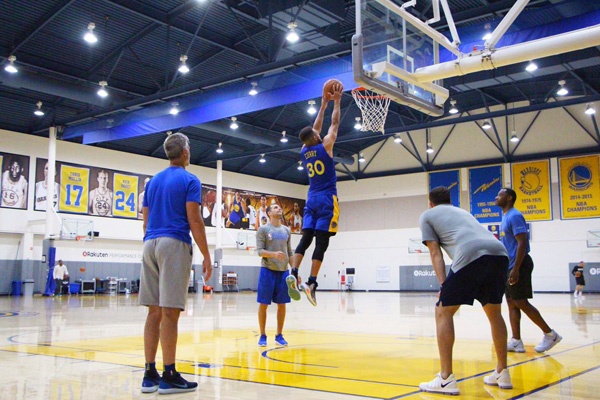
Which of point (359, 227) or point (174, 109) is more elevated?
point (174, 109)

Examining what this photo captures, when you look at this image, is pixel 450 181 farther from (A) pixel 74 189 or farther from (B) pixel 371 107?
(A) pixel 74 189

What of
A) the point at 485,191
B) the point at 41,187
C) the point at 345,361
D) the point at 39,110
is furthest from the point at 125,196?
the point at 345,361

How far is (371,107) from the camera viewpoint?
1706 centimetres

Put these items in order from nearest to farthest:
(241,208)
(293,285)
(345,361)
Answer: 1. (345,361)
2. (293,285)
3. (241,208)

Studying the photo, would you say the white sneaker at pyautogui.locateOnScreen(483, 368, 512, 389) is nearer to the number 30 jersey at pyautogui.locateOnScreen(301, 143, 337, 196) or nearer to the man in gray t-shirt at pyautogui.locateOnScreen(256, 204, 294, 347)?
the number 30 jersey at pyautogui.locateOnScreen(301, 143, 337, 196)

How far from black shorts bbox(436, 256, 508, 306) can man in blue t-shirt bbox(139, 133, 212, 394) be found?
2226 millimetres

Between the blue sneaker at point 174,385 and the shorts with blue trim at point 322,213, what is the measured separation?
A: 2.56m

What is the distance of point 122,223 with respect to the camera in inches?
1313

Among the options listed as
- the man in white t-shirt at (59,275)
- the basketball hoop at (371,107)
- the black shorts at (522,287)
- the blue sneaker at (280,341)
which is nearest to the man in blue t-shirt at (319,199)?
the blue sneaker at (280,341)

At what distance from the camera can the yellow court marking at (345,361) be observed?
5281 mm

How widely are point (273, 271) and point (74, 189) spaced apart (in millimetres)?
25678

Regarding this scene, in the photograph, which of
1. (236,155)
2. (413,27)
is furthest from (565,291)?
(413,27)

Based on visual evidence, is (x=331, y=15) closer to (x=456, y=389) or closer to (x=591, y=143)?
(x=456, y=389)

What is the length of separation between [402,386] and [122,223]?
1198 inches
